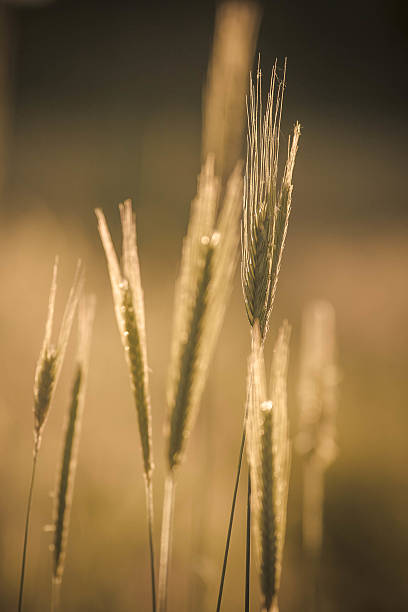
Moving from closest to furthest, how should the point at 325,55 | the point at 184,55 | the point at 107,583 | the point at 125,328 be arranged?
the point at 125,328 < the point at 107,583 < the point at 325,55 < the point at 184,55

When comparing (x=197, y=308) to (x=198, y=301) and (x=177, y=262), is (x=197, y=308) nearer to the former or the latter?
(x=198, y=301)

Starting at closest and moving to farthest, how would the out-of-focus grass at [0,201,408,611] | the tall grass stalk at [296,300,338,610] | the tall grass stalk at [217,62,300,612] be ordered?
the tall grass stalk at [217,62,300,612] → the tall grass stalk at [296,300,338,610] → the out-of-focus grass at [0,201,408,611]

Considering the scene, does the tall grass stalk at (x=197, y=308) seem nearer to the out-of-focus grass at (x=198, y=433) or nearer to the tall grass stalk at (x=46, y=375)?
the tall grass stalk at (x=46, y=375)

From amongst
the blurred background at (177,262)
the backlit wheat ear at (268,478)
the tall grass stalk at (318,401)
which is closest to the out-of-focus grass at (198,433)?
the blurred background at (177,262)

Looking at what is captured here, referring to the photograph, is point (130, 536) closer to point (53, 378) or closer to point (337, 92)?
point (53, 378)

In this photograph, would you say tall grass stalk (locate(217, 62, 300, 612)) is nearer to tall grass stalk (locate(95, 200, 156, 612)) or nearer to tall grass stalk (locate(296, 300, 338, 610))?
tall grass stalk (locate(95, 200, 156, 612))

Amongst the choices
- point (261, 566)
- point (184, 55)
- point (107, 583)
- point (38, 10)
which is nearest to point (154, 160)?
point (184, 55)

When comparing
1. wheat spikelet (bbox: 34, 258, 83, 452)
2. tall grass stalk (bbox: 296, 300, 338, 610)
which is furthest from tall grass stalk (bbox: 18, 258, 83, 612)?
tall grass stalk (bbox: 296, 300, 338, 610)

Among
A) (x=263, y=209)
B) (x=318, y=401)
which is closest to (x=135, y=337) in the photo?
(x=263, y=209)
